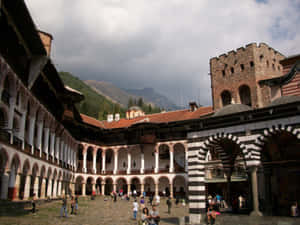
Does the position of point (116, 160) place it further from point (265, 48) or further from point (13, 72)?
point (13, 72)

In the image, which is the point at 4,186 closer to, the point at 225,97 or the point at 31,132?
the point at 31,132

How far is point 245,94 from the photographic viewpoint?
37.1m

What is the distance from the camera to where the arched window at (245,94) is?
120 ft

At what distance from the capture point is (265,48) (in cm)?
3700

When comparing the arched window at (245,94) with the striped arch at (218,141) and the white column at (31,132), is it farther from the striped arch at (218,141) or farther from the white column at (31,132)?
the white column at (31,132)

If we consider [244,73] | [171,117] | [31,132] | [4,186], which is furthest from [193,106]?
[4,186]

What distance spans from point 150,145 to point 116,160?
645 cm

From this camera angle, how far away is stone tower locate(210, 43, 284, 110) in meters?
35.8

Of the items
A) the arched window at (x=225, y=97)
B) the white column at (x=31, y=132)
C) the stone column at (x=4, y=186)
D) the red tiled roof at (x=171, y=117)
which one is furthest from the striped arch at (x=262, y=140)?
the red tiled roof at (x=171, y=117)

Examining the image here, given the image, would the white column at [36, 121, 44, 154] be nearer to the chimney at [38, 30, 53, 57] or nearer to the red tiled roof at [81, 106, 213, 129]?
the chimney at [38, 30, 53, 57]

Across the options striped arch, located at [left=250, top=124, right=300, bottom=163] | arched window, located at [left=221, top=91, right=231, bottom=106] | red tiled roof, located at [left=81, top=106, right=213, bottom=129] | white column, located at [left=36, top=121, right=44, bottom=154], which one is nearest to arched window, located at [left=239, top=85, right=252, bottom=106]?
arched window, located at [left=221, top=91, right=231, bottom=106]

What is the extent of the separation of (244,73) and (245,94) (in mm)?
2498

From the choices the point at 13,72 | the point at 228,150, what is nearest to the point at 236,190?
the point at 228,150

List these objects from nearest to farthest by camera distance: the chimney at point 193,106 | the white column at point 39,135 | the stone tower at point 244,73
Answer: the white column at point 39,135 → the stone tower at point 244,73 → the chimney at point 193,106
